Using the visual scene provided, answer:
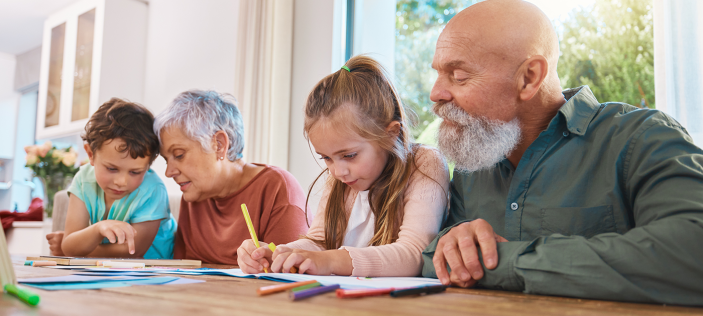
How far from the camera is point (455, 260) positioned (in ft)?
2.70

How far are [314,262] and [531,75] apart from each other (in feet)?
2.01

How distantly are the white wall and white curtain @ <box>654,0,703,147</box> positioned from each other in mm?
2256

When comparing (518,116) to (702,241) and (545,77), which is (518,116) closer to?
A: (545,77)

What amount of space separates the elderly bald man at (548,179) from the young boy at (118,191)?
1.11 m

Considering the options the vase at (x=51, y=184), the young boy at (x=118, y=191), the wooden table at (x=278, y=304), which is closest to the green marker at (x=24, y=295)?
the wooden table at (x=278, y=304)

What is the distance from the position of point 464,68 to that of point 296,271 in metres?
0.56

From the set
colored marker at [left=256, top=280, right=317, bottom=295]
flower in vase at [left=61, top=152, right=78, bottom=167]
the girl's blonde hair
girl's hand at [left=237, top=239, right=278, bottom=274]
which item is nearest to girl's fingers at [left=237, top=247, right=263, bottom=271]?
girl's hand at [left=237, top=239, right=278, bottom=274]

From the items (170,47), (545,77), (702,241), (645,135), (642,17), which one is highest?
(170,47)

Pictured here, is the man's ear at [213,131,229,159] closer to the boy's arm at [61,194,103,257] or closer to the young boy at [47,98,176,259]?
the young boy at [47,98,176,259]

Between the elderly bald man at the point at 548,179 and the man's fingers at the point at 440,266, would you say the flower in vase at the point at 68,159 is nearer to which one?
the elderly bald man at the point at 548,179

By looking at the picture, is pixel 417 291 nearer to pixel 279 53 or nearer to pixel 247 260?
pixel 247 260

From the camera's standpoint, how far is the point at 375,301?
57 cm

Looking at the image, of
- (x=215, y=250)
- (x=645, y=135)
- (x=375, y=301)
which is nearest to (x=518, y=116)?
(x=645, y=135)

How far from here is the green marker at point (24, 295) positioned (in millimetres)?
527
